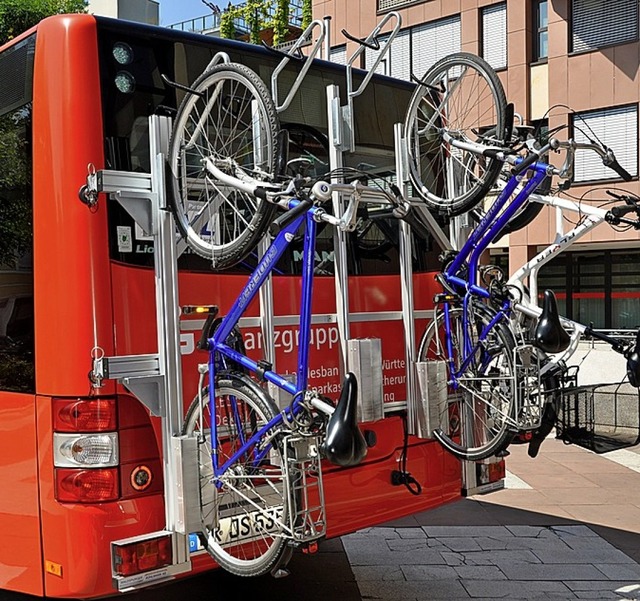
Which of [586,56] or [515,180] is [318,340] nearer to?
[515,180]

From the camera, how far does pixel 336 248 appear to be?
429cm

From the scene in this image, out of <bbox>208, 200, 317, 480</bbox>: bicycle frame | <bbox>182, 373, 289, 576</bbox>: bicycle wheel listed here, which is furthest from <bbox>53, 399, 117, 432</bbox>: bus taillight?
<bbox>208, 200, 317, 480</bbox>: bicycle frame

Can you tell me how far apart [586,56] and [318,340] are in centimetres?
1916

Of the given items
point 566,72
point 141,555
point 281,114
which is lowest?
point 141,555

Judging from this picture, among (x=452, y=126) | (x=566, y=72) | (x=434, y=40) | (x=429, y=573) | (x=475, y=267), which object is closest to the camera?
(x=475, y=267)

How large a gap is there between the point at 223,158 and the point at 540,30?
66.4 ft

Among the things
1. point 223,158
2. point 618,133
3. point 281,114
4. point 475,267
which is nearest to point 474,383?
point 475,267

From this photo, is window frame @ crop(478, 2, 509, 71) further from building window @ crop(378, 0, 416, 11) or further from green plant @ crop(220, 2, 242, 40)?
green plant @ crop(220, 2, 242, 40)

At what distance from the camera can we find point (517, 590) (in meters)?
5.49

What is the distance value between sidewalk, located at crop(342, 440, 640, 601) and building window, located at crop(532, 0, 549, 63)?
51.7 feet

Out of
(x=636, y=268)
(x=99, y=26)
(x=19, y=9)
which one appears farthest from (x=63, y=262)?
(x=636, y=268)

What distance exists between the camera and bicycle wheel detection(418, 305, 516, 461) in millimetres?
4641

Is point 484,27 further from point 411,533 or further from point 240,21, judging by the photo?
point 411,533

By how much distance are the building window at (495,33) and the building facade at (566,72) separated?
0.03 m
